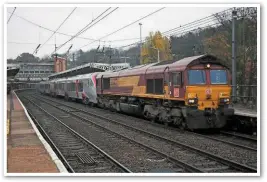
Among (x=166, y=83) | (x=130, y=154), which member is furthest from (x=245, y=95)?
(x=130, y=154)

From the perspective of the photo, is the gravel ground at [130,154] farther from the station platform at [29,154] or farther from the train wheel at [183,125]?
the train wheel at [183,125]

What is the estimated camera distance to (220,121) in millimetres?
15117

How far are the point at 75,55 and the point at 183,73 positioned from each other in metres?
23.9

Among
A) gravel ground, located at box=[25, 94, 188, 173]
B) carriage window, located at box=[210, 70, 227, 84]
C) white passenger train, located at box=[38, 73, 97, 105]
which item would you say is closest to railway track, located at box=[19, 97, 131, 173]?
gravel ground, located at box=[25, 94, 188, 173]

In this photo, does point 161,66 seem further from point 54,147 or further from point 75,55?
point 75,55

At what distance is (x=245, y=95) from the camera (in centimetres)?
1794

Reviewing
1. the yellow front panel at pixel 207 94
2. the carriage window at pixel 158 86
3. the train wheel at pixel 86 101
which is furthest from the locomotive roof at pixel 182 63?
the train wheel at pixel 86 101

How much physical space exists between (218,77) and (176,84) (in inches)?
66.5

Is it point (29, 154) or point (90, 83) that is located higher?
point (90, 83)

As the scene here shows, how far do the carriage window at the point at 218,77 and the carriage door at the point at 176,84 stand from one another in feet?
4.15

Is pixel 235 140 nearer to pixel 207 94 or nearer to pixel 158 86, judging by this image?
pixel 207 94

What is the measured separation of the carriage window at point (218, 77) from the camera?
15.3 meters

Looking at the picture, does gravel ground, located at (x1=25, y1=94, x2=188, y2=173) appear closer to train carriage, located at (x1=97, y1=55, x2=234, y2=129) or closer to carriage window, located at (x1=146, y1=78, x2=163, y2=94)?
train carriage, located at (x1=97, y1=55, x2=234, y2=129)
